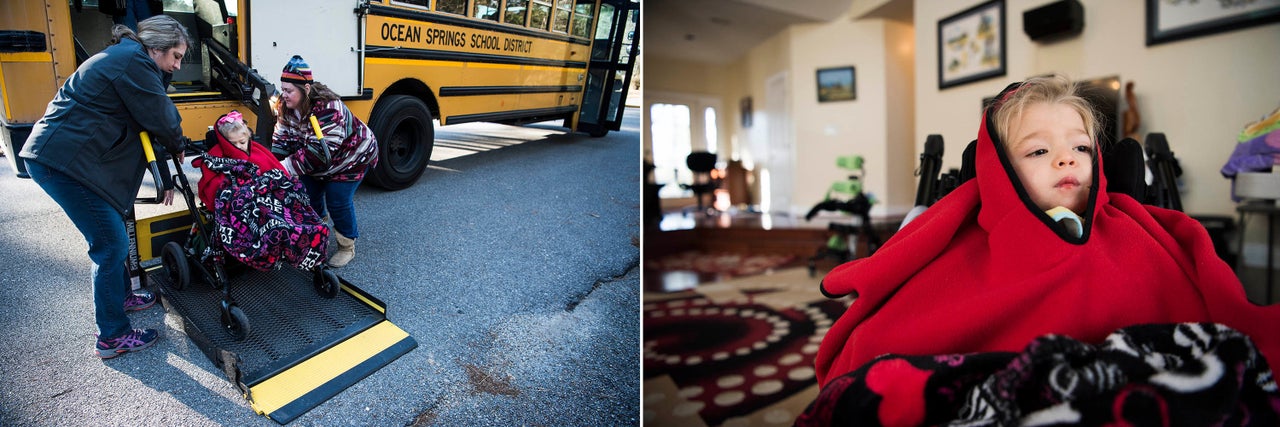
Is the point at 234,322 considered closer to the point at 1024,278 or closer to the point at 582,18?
the point at 582,18

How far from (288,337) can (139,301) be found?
0.87 ft

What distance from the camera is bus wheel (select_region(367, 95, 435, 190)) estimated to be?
1.41 meters

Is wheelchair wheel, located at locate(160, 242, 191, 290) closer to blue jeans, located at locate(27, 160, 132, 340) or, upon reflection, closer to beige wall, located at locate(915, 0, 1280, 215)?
blue jeans, located at locate(27, 160, 132, 340)

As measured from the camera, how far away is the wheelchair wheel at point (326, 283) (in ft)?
4.43

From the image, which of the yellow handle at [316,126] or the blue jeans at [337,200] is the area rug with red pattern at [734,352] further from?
the yellow handle at [316,126]

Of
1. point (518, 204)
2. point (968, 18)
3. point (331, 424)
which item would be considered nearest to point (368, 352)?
point (331, 424)

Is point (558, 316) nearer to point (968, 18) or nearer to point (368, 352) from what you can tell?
point (368, 352)

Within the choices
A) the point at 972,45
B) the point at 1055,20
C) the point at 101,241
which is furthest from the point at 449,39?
the point at 972,45

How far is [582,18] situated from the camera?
1695 mm

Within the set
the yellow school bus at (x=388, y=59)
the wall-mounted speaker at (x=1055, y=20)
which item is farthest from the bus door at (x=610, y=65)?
the wall-mounted speaker at (x=1055, y=20)

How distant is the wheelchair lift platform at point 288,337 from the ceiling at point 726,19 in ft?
18.8

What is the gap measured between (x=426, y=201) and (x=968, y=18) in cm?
511

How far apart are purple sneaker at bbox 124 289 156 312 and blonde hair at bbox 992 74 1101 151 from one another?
1555mm

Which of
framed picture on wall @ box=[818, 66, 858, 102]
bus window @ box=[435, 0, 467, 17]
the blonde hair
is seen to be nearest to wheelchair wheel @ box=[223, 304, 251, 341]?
bus window @ box=[435, 0, 467, 17]
